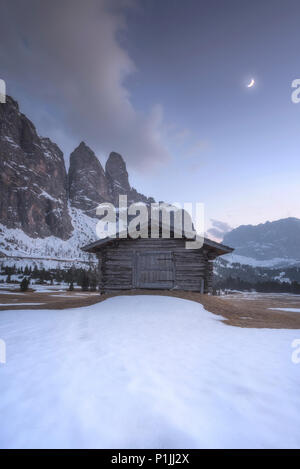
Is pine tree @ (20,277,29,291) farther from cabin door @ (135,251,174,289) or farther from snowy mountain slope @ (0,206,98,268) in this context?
snowy mountain slope @ (0,206,98,268)

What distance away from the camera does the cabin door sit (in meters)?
11.5

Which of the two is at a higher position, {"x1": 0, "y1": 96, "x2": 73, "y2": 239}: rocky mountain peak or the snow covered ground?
{"x1": 0, "y1": 96, "x2": 73, "y2": 239}: rocky mountain peak

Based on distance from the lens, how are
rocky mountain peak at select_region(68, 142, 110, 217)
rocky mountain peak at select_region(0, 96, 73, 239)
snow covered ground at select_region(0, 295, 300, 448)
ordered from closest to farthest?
1. snow covered ground at select_region(0, 295, 300, 448)
2. rocky mountain peak at select_region(0, 96, 73, 239)
3. rocky mountain peak at select_region(68, 142, 110, 217)

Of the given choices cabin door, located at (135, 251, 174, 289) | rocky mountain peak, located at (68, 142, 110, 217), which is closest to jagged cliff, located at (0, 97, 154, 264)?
rocky mountain peak, located at (68, 142, 110, 217)

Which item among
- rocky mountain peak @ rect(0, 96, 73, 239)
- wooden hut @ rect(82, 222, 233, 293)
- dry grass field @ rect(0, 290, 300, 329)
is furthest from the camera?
rocky mountain peak @ rect(0, 96, 73, 239)

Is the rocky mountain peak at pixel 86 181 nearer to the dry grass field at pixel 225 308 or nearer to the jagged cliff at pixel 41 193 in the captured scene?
the jagged cliff at pixel 41 193

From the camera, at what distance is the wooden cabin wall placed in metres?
11.5

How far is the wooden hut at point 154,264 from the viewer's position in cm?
1148

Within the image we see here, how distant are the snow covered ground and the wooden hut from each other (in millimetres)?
7084

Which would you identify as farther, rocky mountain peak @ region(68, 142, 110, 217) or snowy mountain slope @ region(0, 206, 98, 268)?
rocky mountain peak @ region(68, 142, 110, 217)

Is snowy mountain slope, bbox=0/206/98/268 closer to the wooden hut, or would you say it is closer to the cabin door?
the wooden hut

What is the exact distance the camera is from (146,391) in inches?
86.2

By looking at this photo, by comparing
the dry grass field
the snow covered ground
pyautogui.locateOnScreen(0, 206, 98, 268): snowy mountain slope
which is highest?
pyautogui.locateOnScreen(0, 206, 98, 268): snowy mountain slope

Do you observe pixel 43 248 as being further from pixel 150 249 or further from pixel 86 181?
pixel 150 249
